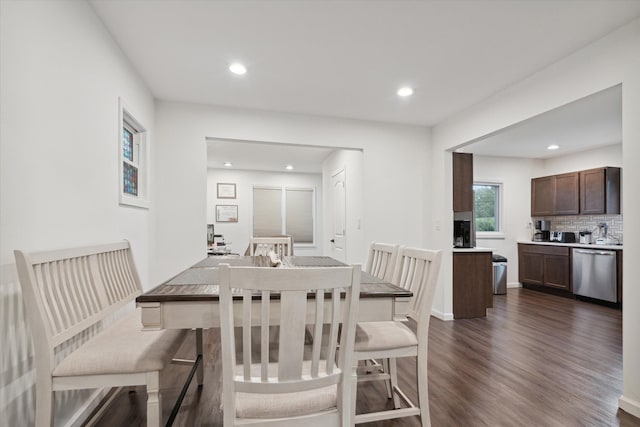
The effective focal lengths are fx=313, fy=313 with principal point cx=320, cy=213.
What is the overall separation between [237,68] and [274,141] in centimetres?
105

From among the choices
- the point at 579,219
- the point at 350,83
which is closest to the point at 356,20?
the point at 350,83

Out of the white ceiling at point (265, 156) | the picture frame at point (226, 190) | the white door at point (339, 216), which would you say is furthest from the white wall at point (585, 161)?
the picture frame at point (226, 190)

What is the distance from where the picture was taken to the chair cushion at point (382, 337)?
1560 millimetres

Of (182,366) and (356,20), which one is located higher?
(356,20)

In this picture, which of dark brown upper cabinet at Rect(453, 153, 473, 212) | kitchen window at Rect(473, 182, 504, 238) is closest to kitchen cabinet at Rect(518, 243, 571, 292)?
kitchen window at Rect(473, 182, 504, 238)

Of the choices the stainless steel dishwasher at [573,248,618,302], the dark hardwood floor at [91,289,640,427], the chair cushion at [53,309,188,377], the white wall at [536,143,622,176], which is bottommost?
the dark hardwood floor at [91,289,640,427]

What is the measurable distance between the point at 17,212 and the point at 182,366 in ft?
5.58

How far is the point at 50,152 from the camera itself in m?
1.48

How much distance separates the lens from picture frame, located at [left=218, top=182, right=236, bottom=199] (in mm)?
6953

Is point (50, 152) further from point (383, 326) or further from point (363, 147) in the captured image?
point (363, 147)

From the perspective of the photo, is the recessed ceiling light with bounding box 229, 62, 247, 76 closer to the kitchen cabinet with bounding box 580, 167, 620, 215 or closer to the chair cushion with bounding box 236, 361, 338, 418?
the chair cushion with bounding box 236, 361, 338, 418

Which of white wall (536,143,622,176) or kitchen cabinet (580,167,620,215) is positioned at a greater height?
white wall (536,143,622,176)

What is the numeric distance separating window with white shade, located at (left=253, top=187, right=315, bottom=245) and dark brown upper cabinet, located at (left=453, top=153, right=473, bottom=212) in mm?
4071

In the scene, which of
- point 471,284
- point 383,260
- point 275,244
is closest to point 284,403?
point 383,260
